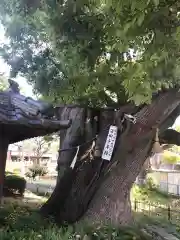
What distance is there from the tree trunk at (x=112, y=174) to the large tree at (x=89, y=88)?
0.09ft

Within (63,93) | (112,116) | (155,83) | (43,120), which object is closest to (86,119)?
(112,116)

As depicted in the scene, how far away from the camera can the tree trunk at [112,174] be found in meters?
9.52

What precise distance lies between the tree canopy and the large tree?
0.02m

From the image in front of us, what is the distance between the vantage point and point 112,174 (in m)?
9.59

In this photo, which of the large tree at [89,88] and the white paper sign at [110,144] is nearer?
the large tree at [89,88]

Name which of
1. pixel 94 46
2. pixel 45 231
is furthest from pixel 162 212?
pixel 94 46

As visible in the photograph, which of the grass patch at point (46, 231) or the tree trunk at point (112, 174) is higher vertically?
the tree trunk at point (112, 174)

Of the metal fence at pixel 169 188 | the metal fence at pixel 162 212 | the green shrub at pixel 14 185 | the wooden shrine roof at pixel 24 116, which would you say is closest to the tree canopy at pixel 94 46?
the wooden shrine roof at pixel 24 116

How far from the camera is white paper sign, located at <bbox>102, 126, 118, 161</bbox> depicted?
9.42 m

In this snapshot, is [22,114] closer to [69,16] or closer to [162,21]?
[69,16]

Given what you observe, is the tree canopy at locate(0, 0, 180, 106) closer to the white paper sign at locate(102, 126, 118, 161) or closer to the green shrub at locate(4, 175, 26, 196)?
the white paper sign at locate(102, 126, 118, 161)

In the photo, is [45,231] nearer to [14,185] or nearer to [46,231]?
[46,231]

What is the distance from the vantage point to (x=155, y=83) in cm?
Result: 557

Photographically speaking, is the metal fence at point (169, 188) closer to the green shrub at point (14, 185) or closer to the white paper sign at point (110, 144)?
the green shrub at point (14, 185)
